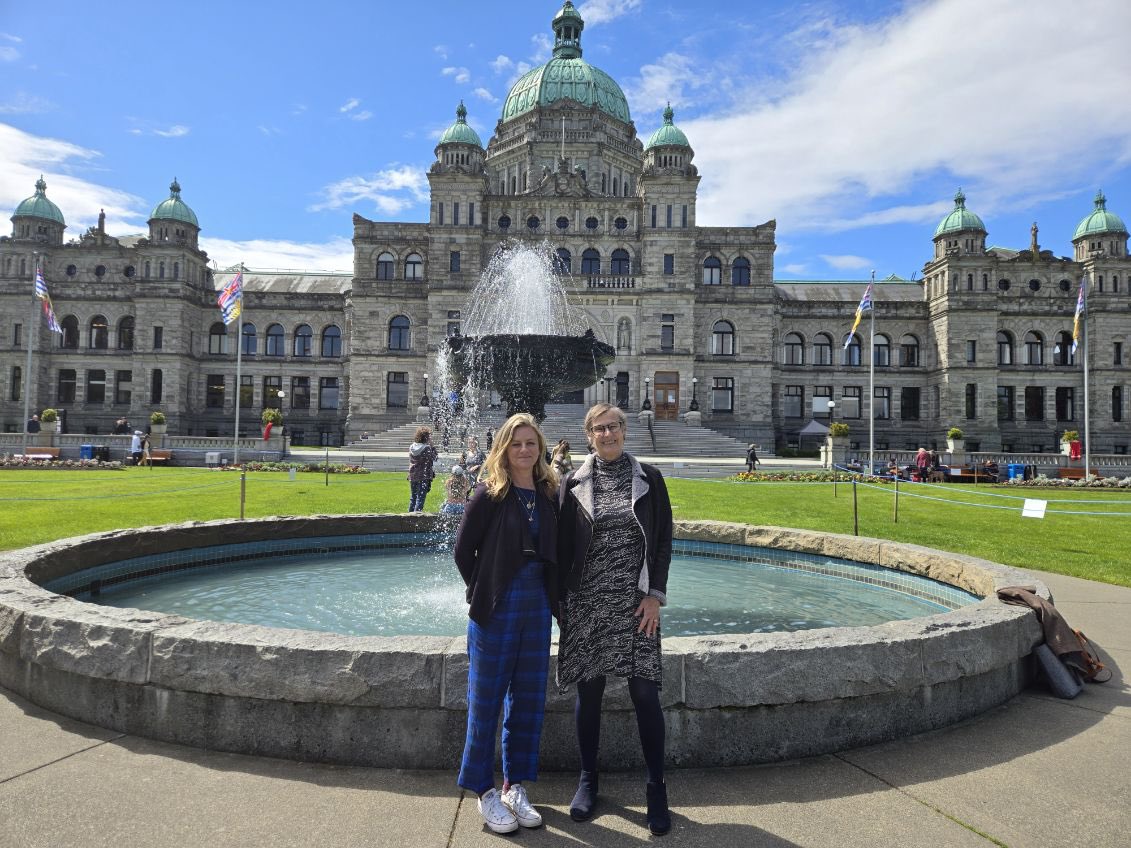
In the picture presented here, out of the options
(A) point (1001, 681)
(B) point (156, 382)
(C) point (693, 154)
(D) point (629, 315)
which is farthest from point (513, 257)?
(A) point (1001, 681)

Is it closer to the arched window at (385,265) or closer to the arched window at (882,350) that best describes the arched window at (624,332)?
the arched window at (385,265)

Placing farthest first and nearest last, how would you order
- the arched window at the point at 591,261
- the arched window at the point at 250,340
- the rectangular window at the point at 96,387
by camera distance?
the arched window at the point at 250,340, the rectangular window at the point at 96,387, the arched window at the point at 591,261

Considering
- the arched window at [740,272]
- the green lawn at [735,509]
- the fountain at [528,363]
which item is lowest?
the green lawn at [735,509]

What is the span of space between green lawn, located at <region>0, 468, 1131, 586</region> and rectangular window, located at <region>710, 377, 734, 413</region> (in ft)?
80.2

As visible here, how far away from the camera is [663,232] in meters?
46.9

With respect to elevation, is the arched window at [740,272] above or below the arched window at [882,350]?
above

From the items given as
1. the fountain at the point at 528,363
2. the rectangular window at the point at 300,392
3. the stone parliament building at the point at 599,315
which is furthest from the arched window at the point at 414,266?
the fountain at the point at 528,363

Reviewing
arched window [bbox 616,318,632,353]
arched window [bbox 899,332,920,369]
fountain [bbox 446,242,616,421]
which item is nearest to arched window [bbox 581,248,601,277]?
arched window [bbox 616,318,632,353]

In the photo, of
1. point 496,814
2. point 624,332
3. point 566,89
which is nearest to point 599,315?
point 624,332

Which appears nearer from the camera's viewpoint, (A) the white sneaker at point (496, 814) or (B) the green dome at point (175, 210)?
(A) the white sneaker at point (496, 814)

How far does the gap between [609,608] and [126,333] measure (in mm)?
61379

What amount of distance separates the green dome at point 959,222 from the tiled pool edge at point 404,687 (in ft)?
185

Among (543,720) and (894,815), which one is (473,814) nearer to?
(543,720)

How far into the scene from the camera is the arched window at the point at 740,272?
5003 centimetres
